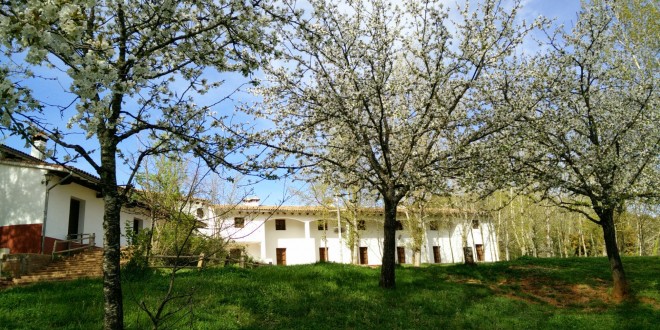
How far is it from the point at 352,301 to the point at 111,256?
7377 millimetres

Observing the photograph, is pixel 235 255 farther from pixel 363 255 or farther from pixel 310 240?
pixel 363 255

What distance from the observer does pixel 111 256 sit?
6.59m

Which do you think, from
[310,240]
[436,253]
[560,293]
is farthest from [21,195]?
[436,253]

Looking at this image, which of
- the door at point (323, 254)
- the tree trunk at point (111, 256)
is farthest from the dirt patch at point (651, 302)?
the door at point (323, 254)

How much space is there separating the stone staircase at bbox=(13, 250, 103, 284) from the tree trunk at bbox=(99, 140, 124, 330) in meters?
10.5

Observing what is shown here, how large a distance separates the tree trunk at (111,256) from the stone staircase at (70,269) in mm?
10532

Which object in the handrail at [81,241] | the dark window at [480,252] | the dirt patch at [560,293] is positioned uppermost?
the handrail at [81,241]

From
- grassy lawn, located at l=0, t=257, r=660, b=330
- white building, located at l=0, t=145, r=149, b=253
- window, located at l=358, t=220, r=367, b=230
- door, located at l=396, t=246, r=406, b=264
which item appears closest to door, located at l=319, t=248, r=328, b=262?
window, located at l=358, t=220, r=367, b=230

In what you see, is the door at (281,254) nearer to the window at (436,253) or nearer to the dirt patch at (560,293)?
the window at (436,253)

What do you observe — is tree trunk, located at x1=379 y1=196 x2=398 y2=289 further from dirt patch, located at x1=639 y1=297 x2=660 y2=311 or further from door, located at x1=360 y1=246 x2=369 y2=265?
door, located at x1=360 y1=246 x2=369 y2=265

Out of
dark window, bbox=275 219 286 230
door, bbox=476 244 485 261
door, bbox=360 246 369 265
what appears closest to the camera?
dark window, bbox=275 219 286 230

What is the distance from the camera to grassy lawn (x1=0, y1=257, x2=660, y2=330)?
10164 millimetres

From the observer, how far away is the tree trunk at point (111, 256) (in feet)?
21.4

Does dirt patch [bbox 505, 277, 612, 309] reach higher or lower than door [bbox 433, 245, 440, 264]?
lower
